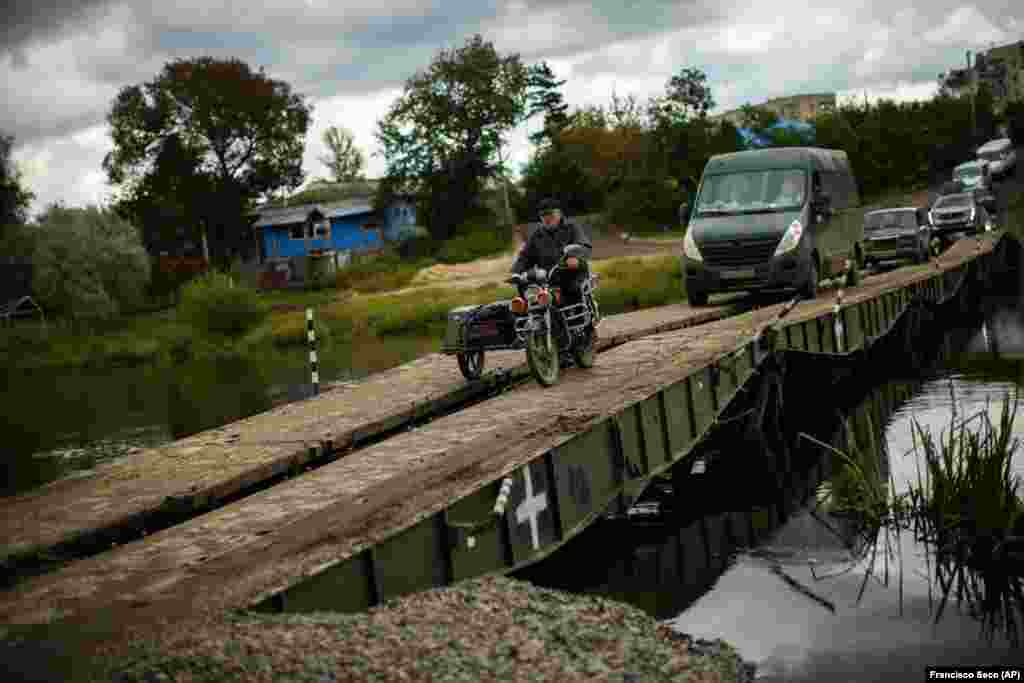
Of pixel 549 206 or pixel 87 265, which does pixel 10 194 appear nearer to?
pixel 87 265

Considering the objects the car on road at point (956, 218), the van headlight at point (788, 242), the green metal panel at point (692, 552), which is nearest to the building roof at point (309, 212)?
the car on road at point (956, 218)

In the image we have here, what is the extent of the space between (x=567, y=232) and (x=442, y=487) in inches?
194

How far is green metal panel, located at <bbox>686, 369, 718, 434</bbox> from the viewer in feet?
40.8

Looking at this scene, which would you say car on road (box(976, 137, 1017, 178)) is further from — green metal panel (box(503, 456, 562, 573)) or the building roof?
green metal panel (box(503, 456, 562, 573))

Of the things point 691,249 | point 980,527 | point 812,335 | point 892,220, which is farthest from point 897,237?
point 980,527

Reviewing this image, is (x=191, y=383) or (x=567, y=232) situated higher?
(x=567, y=232)

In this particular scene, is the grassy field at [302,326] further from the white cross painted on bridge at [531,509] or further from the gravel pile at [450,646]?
the gravel pile at [450,646]

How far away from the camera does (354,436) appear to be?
1142 centimetres

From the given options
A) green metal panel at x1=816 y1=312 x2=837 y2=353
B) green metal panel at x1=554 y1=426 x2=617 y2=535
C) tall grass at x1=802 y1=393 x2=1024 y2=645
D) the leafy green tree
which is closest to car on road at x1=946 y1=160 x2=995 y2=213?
the leafy green tree

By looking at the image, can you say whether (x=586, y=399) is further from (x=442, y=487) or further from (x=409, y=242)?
(x=409, y=242)

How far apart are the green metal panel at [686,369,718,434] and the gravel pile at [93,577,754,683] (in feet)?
16.4

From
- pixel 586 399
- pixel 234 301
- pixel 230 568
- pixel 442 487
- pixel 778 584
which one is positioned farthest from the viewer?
pixel 234 301

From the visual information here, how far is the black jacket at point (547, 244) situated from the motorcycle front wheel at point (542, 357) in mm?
718

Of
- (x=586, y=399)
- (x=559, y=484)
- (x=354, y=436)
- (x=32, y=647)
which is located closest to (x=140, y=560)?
(x=32, y=647)
